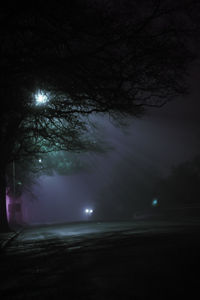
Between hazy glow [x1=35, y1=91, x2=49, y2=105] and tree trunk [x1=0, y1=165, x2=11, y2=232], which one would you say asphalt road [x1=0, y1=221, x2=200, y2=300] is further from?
tree trunk [x1=0, y1=165, x2=11, y2=232]

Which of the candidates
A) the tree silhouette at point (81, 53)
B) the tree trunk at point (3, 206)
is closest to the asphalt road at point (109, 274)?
the tree silhouette at point (81, 53)

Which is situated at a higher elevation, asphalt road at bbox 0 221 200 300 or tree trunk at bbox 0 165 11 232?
tree trunk at bbox 0 165 11 232

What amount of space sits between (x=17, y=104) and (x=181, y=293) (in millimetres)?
10606

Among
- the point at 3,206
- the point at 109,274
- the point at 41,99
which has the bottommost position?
the point at 109,274

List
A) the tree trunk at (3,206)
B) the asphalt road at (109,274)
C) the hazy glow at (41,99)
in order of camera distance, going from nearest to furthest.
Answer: the asphalt road at (109,274) → the hazy glow at (41,99) → the tree trunk at (3,206)

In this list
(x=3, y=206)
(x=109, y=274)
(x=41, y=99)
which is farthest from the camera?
(x=3, y=206)

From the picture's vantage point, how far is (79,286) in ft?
20.7

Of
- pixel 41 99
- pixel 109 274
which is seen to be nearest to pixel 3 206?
pixel 41 99

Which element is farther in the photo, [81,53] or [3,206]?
[3,206]

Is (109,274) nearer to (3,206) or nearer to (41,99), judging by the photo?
(41,99)

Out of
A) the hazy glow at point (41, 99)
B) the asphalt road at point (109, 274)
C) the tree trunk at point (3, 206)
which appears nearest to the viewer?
the asphalt road at point (109, 274)

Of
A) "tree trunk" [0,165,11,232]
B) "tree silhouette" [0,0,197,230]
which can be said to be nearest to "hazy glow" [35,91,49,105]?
"tree silhouette" [0,0,197,230]

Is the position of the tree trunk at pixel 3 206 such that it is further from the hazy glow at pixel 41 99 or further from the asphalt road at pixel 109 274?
the asphalt road at pixel 109 274

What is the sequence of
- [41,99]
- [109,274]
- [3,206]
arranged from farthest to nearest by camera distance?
1. [3,206]
2. [41,99]
3. [109,274]
